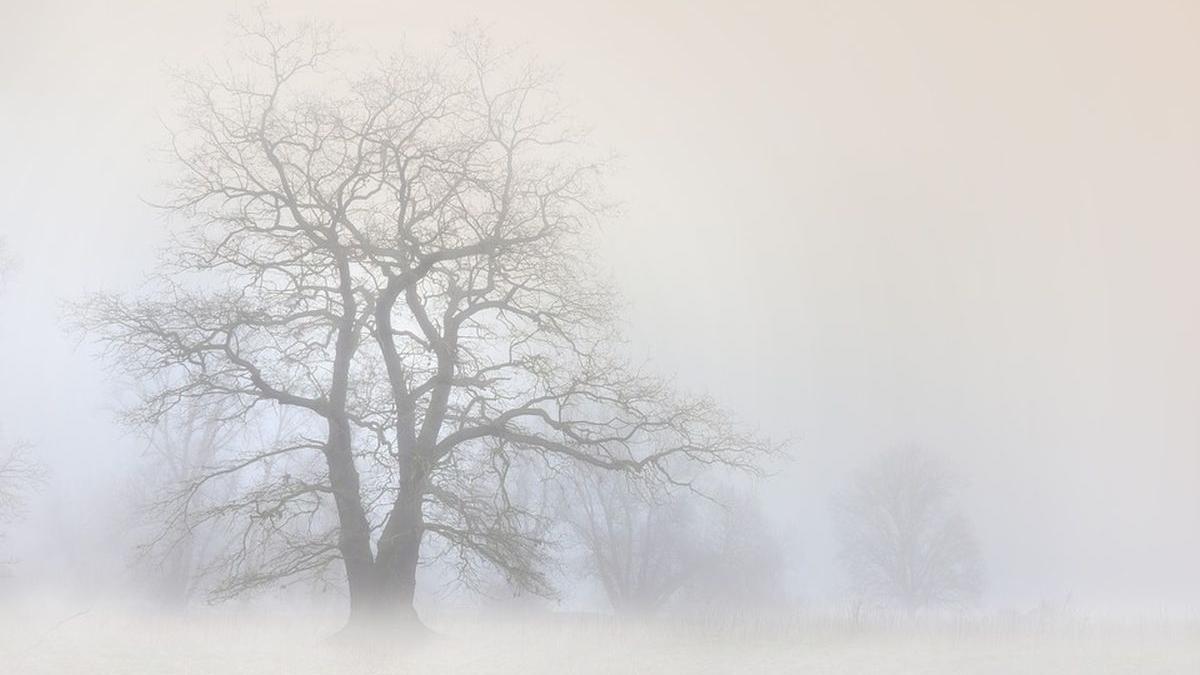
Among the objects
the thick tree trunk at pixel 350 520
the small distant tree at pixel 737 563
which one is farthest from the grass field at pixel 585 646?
the thick tree trunk at pixel 350 520

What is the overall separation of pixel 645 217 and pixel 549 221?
483 millimetres

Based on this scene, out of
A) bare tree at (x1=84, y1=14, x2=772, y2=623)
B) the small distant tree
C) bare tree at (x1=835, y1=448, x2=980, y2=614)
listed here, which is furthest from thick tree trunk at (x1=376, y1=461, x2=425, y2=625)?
bare tree at (x1=835, y1=448, x2=980, y2=614)

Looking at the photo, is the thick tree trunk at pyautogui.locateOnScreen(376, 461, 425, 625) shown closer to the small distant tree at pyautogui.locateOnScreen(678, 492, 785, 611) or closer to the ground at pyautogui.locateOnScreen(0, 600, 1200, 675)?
the ground at pyautogui.locateOnScreen(0, 600, 1200, 675)

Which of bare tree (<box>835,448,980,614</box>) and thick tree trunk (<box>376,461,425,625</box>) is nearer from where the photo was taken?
thick tree trunk (<box>376,461,425,625</box>)

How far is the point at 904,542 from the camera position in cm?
351

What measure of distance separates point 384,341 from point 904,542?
82.4 inches

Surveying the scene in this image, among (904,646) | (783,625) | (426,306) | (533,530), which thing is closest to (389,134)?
(426,306)

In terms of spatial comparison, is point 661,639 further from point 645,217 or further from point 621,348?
point 645,217

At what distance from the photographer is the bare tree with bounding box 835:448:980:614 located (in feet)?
11.3

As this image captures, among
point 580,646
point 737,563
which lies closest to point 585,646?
point 580,646

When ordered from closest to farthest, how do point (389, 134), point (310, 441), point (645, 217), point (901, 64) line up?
point (310, 441) → point (389, 134) → point (645, 217) → point (901, 64)

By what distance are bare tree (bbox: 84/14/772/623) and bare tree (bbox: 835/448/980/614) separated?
529mm

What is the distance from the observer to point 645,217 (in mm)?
3877

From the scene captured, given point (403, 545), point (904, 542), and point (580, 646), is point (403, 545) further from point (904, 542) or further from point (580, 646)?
point (904, 542)
